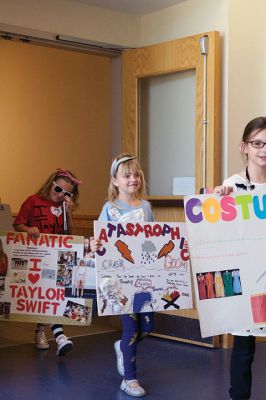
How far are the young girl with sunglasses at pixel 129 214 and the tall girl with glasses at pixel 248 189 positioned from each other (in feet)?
2.29

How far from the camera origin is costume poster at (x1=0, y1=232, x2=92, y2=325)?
12.3ft

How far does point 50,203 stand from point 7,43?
3.32 m

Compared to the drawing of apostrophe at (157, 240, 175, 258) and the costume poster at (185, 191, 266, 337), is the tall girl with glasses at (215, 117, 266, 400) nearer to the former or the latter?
the costume poster at (185, 191, 266, 337)

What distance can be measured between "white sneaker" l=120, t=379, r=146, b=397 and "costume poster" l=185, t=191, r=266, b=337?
0.78 metres

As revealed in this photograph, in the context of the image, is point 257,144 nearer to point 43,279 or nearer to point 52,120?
point 43,279

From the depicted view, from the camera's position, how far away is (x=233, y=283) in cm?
263

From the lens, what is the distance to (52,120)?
22.3ft

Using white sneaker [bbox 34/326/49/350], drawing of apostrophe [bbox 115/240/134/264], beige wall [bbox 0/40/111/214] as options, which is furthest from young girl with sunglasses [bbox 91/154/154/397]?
beige wall [bbox 0/40/111/214]

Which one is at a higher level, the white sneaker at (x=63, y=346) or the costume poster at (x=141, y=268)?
the costume poster at (x=141, y=268)

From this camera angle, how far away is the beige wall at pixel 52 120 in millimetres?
6664

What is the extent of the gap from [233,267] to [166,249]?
67 cm

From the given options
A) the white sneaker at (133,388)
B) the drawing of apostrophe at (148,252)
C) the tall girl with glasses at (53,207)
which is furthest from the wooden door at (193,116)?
the drawing of apostrophe at (148,252)

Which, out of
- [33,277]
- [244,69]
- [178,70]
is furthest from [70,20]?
[33,277]

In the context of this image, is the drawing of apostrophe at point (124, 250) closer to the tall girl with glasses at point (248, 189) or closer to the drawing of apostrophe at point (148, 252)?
the drawing of apostrophe at point (148, 252)
